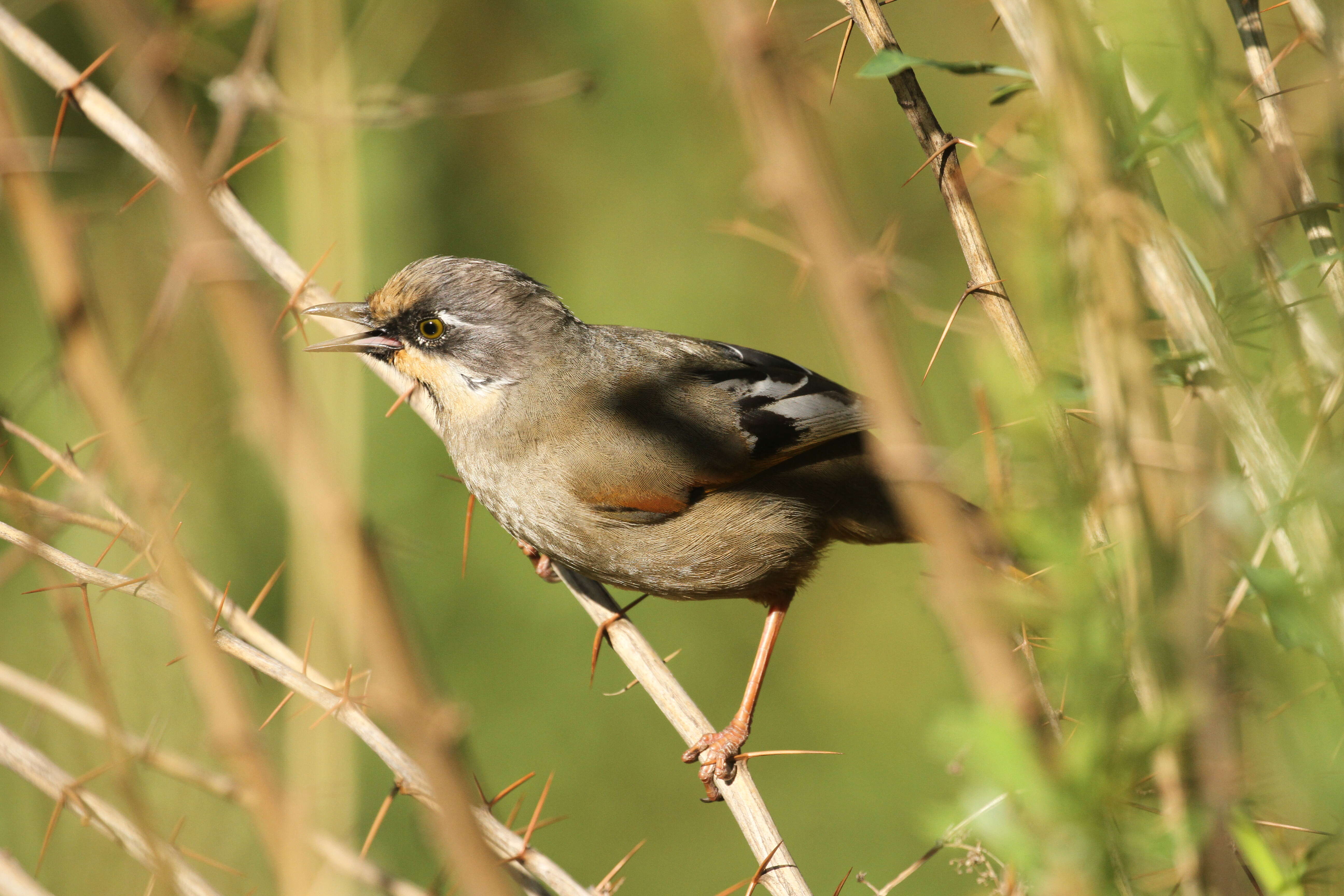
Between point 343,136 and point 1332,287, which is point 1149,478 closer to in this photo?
point 1332,287

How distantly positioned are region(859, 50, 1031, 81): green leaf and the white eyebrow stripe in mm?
2324

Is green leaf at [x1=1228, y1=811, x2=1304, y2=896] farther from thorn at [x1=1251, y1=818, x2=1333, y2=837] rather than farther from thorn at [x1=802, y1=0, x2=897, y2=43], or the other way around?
thorn at [x1=802, y1=0, x2=897, y2=43]

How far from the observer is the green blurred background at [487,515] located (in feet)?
17.0

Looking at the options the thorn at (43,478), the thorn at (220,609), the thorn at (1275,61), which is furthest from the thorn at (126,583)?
the thorn at (1275,61)

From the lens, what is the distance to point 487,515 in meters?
7.39

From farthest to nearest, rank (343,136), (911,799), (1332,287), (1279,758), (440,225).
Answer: (440,225), (911,799), (343,136), (1332,287), (1279,758)

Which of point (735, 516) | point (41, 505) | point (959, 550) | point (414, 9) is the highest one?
point (414, 9)

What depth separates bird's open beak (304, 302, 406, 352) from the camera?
12.1 feet

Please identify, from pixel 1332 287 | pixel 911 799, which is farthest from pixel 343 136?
pixel 911 799

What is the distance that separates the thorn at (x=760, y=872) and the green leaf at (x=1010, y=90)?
65.1 inches

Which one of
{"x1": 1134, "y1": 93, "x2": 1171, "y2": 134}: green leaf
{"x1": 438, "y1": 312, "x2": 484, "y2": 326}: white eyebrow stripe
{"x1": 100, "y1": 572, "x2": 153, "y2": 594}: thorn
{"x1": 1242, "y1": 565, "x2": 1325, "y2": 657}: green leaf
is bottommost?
{"x1": 1242, "y1": 565, "x2": 1325, "y2": 657}: green leaf

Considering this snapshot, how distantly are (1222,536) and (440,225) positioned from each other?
7133 mm

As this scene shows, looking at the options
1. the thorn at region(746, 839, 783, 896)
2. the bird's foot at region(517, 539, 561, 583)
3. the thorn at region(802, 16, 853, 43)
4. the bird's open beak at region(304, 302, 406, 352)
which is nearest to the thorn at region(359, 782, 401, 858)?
the thorn at region(746, 839, 783, 896)

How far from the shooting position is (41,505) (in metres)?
2.26
